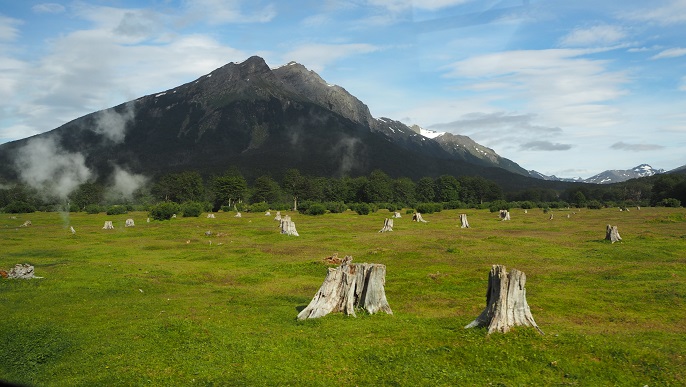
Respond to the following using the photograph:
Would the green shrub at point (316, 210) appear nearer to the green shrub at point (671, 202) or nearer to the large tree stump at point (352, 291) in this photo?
the large tree stump at point (352, 291)

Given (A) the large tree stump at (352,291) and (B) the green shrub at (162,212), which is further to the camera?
(B) the green shrub at (162,212)

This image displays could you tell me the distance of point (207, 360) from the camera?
15.9 metres

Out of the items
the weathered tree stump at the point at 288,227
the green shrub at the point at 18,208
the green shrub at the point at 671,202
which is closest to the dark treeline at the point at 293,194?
the green shrub at the point at 671,202

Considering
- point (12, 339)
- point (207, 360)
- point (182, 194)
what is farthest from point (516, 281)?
point (182, 194)

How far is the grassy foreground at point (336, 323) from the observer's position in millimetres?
14883

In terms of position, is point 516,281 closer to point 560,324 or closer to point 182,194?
point 560,324

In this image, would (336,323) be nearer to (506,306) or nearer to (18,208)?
(506,306)

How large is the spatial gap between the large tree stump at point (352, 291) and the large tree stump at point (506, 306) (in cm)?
580

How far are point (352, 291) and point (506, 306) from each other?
778 centimetres

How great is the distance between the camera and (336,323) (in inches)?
837

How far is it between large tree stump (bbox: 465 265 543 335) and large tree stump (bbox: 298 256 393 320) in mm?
5804

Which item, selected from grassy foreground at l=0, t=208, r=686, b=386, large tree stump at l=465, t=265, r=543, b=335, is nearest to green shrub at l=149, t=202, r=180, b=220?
grassy foreground at l=0, t=208, r=686, b=386

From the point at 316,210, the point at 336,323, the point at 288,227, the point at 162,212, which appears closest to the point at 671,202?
the point at 316,210

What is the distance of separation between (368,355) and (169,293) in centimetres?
1664
